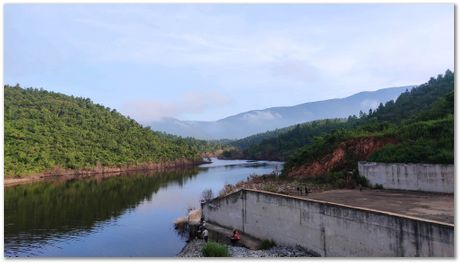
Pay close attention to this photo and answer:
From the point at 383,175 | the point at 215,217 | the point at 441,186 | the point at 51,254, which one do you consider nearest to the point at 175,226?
the point at 215,217

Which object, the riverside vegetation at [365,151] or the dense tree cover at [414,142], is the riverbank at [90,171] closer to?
the riverside vegetation at [365,151]

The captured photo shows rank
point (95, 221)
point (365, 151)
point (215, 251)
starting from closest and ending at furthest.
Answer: point (215, 251)
point (95, 221)
point (365, 151)

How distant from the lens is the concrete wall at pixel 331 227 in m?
9.73

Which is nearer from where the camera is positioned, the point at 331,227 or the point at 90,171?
the point at 331,227

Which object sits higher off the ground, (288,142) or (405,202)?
(288,142)

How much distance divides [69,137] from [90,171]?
7669 millimetres

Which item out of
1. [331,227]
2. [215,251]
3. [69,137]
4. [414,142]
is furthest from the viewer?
[69,137]

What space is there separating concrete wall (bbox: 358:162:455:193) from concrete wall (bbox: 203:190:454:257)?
6409 mm

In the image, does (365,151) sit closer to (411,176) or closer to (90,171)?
(411,176)

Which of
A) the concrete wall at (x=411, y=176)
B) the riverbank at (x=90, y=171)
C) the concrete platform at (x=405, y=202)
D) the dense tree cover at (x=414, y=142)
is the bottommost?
the riverbank at (x=90, y=171)

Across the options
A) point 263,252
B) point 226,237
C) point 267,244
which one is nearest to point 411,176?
point 267,244

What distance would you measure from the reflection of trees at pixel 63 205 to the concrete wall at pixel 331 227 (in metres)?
9.94

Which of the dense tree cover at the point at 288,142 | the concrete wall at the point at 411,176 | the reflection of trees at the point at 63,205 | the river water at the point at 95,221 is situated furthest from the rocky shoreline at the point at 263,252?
the dense tree cover at the point at 288,142

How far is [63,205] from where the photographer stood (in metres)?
31.6
